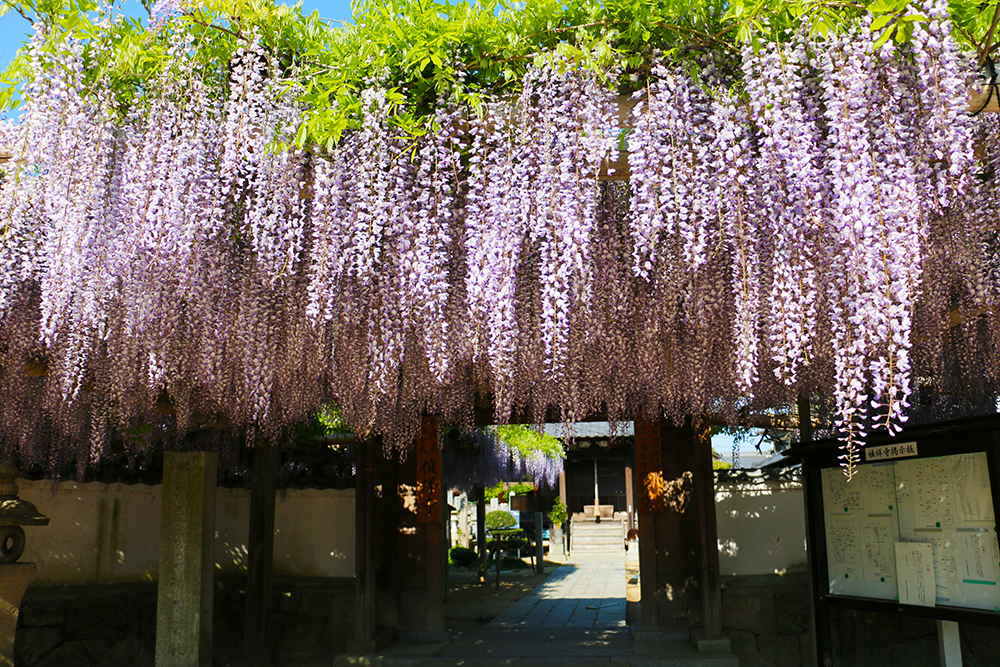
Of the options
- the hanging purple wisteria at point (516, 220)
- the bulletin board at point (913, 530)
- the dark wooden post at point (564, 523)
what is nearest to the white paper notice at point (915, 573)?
the bulletin board at point (913, 530)

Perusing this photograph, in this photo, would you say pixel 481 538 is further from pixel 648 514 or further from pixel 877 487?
pixel 877 487

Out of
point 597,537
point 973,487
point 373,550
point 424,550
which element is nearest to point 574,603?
point 424,550

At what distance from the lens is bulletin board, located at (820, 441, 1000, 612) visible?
3.38 m

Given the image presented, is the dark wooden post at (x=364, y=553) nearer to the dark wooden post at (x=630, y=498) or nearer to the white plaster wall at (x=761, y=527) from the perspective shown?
the white plaster wall at (x=761, y=527)

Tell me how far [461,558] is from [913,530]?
1303 cm

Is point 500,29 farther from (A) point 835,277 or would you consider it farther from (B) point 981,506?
(B) point 981,506

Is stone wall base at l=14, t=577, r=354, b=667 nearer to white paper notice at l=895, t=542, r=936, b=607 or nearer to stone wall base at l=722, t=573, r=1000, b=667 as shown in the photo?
stone wall base at l=722, t=573, r=1000, b=667

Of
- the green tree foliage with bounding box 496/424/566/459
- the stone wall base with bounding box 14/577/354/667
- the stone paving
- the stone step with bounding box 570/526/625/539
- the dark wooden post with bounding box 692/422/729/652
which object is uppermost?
the green tree foliage with bounding box 496/424/566/459

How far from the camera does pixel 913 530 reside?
→ 148 inches

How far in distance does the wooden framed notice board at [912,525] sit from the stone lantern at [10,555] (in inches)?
181

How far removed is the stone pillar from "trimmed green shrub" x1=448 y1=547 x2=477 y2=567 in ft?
34.5

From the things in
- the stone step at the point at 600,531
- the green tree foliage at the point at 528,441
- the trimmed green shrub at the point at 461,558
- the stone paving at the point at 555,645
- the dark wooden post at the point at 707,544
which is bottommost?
the trimmed green shrub at the point at 461,558

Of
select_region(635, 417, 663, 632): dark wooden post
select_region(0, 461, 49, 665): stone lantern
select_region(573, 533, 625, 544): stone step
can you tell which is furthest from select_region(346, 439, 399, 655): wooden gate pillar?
select_region(573, 533, 625, 544): stone step

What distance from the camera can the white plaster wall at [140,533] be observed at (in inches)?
279
